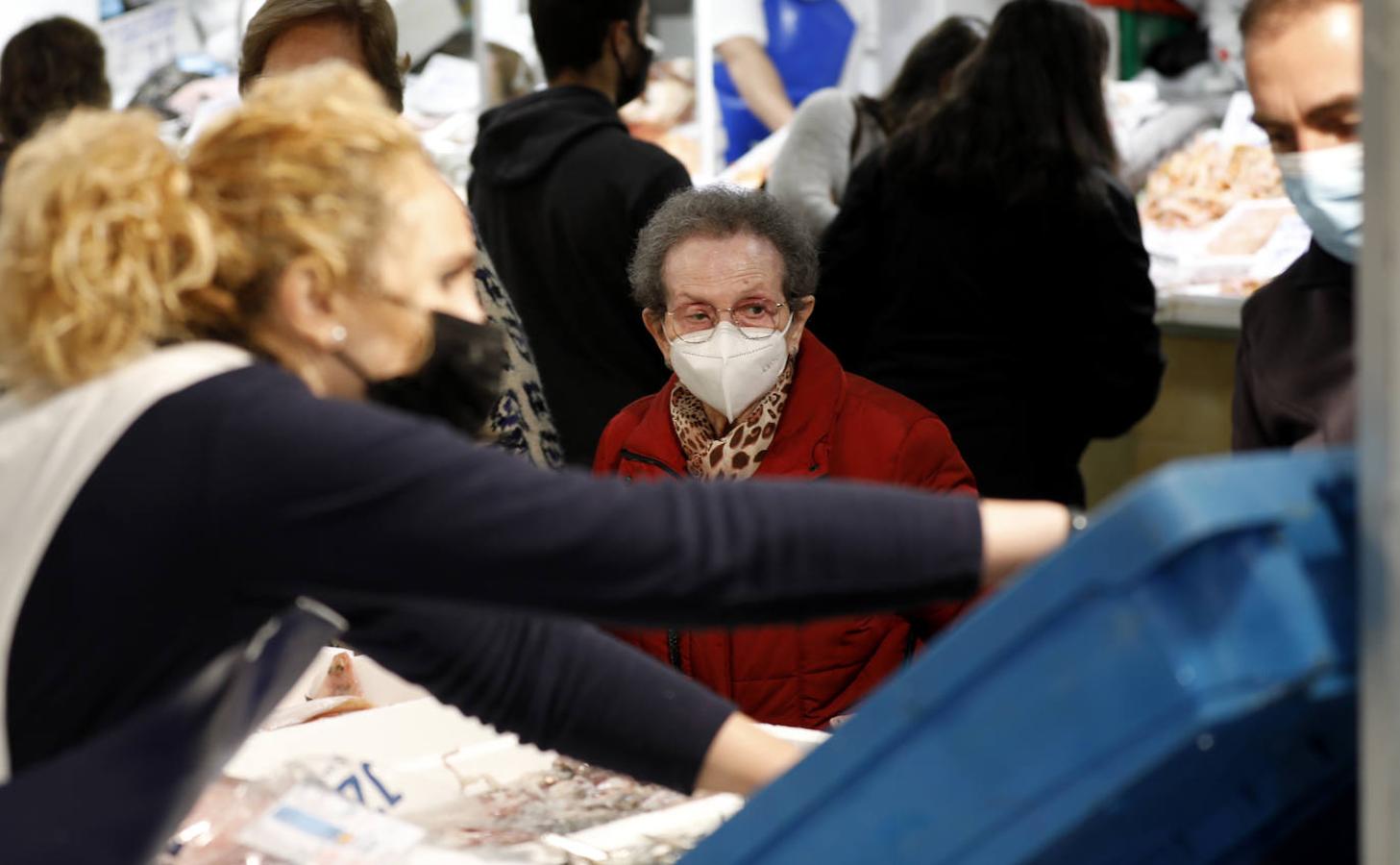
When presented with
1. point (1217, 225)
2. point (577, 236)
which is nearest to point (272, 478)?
point (577, 236)

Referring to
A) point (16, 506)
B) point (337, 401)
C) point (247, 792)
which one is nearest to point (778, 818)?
point (337, 401)

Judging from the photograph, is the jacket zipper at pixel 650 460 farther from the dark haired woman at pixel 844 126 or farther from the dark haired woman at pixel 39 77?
the dark haired woman at pixel 39 77

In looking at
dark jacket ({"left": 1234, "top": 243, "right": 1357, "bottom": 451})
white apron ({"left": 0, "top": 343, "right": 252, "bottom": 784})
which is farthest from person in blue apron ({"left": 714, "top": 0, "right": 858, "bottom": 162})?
white apron ({"left": 0, "top": 343, "right": 252, "bottom": 784})

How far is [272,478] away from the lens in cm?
101

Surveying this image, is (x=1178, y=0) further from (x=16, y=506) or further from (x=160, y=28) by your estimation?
(x=16, y=506)

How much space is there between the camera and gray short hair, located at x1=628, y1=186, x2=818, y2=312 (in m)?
2.38

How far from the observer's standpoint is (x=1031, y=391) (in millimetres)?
3170

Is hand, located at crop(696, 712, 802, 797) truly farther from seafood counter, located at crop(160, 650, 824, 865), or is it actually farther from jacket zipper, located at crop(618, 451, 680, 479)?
jacket zipper, located at crop(618, 451, 680, 479)

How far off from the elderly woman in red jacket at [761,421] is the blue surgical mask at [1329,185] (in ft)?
2.13

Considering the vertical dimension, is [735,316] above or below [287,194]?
below

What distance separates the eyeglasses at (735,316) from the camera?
2.32m

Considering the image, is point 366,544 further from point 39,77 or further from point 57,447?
point 39,77

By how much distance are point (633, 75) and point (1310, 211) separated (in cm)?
170

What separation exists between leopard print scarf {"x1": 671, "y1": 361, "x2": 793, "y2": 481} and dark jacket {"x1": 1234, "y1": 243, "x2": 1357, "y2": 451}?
603mm
